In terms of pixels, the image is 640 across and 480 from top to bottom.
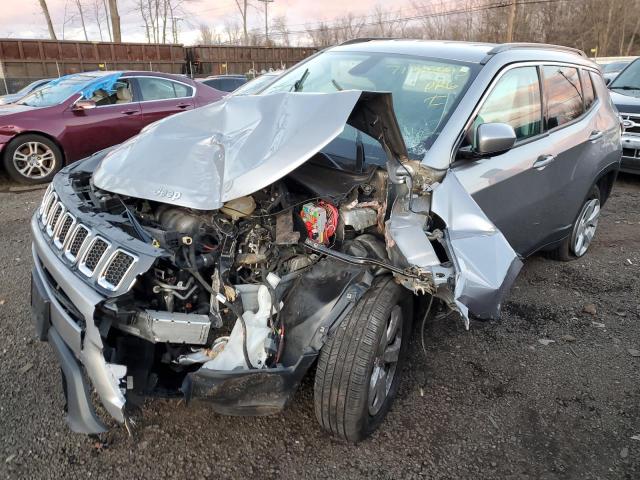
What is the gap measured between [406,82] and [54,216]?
2199mm

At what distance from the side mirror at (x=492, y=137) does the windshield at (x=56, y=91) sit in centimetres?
639

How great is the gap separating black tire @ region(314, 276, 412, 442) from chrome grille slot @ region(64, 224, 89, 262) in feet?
3.79

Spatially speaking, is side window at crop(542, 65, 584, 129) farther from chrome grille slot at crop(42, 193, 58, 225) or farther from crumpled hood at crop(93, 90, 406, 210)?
chrome grille slot at crop(42, 193, 58, 225)

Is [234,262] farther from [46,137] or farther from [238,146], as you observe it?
[46,137]

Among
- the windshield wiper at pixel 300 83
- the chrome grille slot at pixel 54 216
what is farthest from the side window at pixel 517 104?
the chrome grille slot at pixel 54 216

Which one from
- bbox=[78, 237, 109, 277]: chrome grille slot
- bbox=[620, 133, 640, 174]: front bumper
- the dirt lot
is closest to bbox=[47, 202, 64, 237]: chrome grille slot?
bbox=[78, 237, 109, 277]: chrome grille slot

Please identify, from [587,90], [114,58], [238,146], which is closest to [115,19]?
[114,58]

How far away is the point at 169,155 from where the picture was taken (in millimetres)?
2510

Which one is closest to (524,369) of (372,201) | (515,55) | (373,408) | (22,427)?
(373,408)

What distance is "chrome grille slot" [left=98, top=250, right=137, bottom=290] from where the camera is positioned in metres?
1.92

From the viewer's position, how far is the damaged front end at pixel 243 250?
199cm

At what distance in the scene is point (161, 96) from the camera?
7742 mm

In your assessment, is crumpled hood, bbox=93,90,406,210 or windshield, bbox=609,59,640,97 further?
windshield, bbox=609,59,640,97

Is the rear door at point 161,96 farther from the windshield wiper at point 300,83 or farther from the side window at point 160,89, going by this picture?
the windshield wiper at point 300,83
